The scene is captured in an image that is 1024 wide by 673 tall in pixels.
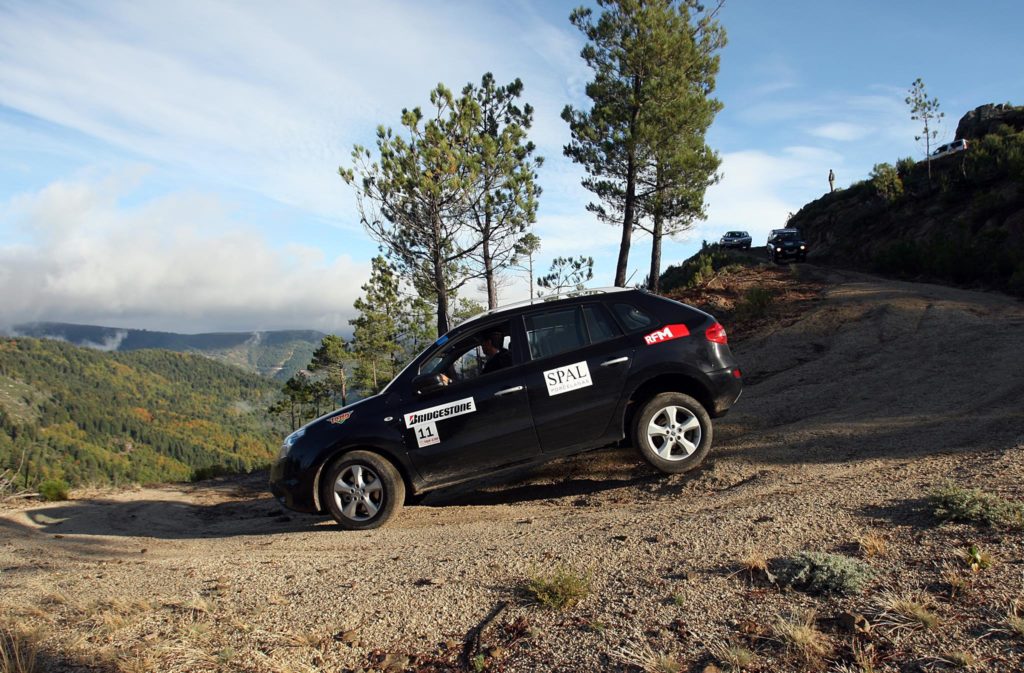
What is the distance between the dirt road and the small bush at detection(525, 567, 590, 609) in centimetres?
5

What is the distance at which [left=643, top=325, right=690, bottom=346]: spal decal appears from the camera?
6246 millimetres

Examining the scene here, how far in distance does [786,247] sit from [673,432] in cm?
2998

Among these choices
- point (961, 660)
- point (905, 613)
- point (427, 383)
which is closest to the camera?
point (961, 660)

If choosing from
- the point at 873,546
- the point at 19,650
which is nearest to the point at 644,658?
the point at 873,546

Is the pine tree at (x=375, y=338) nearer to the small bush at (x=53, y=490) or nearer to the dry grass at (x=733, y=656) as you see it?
the small bush at (x=53, y=490)

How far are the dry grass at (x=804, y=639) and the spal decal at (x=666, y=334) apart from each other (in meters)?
3.42

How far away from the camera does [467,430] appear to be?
5.99 metres

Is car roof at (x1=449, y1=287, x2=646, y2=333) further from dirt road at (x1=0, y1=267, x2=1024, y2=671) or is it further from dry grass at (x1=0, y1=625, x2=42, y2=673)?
dry grass at (x1=0, y1=625, x2=42, y2=673)

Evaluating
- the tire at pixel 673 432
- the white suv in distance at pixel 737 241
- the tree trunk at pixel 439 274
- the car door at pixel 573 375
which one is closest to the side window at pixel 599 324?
the car door at pixel 573 375

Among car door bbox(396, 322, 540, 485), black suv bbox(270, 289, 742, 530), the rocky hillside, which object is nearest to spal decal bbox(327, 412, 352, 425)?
black suv bbox(270, 289, 742, 530)

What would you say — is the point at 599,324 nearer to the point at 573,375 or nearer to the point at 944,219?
the point at 573,375

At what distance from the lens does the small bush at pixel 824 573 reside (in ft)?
10.9

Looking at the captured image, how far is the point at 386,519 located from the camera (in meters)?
6.00

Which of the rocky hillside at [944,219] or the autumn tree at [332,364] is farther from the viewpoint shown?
the autumn tree at [332,364]
